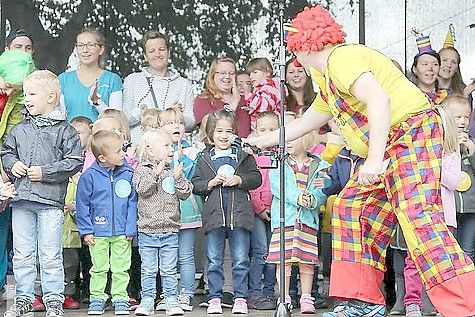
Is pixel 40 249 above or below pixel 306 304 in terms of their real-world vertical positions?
above

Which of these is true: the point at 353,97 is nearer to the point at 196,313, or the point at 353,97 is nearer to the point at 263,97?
the point at 196,313

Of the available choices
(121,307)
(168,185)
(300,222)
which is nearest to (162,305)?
(121,307)

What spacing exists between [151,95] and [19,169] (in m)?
1.60

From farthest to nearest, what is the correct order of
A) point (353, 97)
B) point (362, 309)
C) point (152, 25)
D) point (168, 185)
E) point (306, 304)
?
point (152, 25)
point (306, 304)
point (168, 185)
point (362, 309)
point (353, 97)

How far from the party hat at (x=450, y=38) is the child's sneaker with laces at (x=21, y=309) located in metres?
3.86

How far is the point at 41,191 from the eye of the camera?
236 inches

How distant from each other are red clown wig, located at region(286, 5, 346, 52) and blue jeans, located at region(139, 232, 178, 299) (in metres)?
1.64

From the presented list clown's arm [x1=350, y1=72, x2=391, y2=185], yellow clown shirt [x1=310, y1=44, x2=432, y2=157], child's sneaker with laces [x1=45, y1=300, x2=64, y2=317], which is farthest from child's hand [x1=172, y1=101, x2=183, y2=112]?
clown's arm [x1=350, y1=72, x2=391, y2=185]

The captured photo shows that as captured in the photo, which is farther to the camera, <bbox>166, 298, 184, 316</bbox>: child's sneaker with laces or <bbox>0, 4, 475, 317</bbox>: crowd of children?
<bbox>166, 298, 184, 316</bbox>: child's sneaker with laces

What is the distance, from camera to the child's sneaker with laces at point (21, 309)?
6027 mm

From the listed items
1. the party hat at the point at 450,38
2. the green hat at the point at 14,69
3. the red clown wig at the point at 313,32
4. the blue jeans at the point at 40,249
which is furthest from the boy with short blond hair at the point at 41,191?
the party hat at the point at 450,38

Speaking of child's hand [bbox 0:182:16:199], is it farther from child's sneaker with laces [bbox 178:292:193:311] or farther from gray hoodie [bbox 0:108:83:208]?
child's sneaker with laces [bbox 178:292:193:311]

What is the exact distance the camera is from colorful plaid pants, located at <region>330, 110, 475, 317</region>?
16.3ft

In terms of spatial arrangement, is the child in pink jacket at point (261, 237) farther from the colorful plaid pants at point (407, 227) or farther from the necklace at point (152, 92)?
the colorful plaid pants at point (407, 227)
